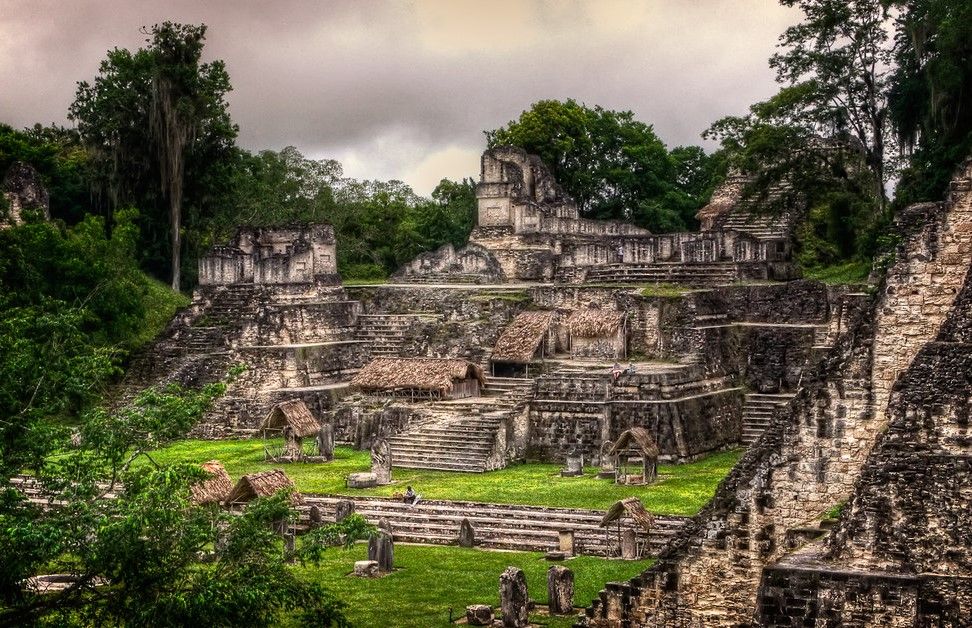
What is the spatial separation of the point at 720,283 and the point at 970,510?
23.3 meters

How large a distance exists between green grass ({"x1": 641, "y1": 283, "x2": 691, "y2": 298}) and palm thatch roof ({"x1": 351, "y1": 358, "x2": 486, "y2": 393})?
4687mm

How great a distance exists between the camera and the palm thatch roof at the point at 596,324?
110 ft

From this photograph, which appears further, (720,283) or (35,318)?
(720,283)

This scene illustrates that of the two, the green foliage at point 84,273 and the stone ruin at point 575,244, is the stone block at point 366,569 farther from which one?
the stone ruin at point 575,244

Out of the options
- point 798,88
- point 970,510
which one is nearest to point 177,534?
point 970,510

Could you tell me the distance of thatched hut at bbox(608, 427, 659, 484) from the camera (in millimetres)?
26844

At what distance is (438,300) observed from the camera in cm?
3791

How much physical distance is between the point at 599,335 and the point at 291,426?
7.89 meters

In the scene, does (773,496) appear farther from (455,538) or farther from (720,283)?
(720,283)

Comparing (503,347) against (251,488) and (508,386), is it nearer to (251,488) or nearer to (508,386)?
(508,386)

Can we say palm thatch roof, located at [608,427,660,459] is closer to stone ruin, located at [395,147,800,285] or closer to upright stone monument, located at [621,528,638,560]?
upright stone monument, located at [621,528,638,560]

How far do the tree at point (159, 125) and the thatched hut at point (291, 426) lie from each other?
14.5 m

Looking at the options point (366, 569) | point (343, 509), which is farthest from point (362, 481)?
point (366, 569)

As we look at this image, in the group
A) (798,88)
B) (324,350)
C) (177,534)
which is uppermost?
(798,88)
